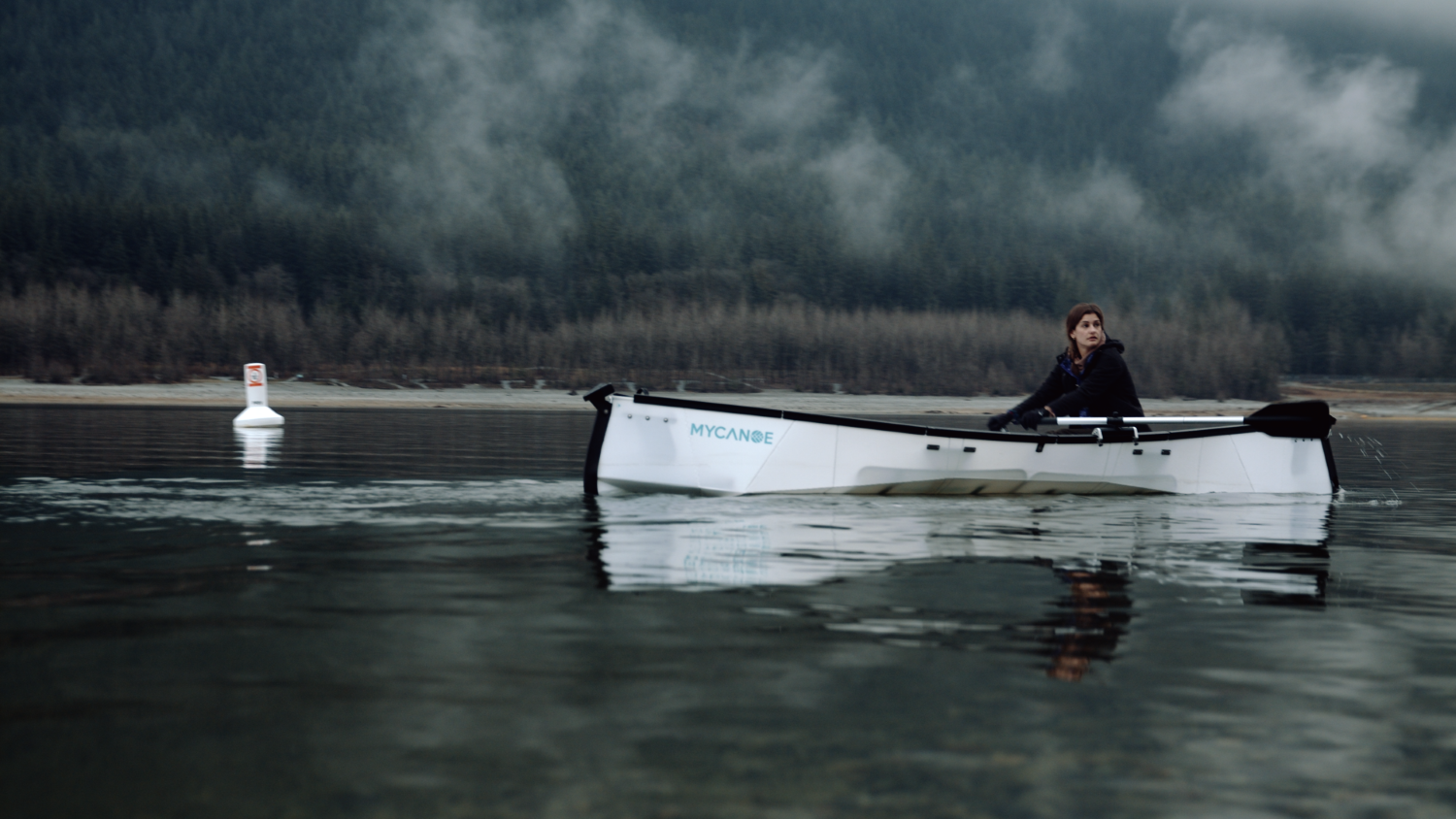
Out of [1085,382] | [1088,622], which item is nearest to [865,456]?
[1085,382]

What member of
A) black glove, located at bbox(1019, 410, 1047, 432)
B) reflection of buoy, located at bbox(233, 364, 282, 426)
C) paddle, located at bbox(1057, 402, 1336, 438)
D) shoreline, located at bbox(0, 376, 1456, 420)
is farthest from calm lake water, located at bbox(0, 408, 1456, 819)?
shoreline, located at bbox(0, 376, 1456, 420)

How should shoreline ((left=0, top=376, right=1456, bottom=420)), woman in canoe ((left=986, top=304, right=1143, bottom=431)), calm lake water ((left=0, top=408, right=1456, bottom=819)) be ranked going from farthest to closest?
shoreline ((left=0, top=376, right=1456, bottom=420)), woman in canoe ((left=986, top=304, right=1143, bottom=431)), calm lake water ((left=0, top=408, right=1456, bottom=819))

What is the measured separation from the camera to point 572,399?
105000 millimetres

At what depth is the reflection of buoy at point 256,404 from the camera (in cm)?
3675

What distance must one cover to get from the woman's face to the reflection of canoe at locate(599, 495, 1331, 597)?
1.87m

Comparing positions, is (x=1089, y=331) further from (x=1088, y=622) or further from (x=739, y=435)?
(x=1088, y=622)

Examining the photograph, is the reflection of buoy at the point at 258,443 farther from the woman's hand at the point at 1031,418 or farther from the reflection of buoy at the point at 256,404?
the woman's hand at the point at 1031,418

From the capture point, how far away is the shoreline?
8819cm

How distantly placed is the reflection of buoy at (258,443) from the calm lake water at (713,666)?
822cm

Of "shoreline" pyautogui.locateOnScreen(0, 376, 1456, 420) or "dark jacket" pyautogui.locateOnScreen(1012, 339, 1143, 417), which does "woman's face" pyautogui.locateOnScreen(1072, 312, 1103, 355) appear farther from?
"shoreline" pyautogui.locateOnScreen(0, 376, 1456, 420)

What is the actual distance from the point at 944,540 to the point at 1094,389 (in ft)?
15.3

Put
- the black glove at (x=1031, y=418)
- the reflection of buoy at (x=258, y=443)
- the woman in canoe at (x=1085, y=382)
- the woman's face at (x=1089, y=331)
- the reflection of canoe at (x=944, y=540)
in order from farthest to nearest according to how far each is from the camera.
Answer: the reflection of buoy at (x=258, y=443) < the black glove at (x=1031, y=418) < the woman in canoe at (x=1085, y=382) < the woman's face at (x=1089, y=331) < the reflection of canoe at (x=944, y=540)

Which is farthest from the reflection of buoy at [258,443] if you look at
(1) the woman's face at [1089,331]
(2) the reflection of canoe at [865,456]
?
(1) the woman's face at [1089,331]

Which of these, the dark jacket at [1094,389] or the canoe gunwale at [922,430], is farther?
the dark jacket at [1094,389]
